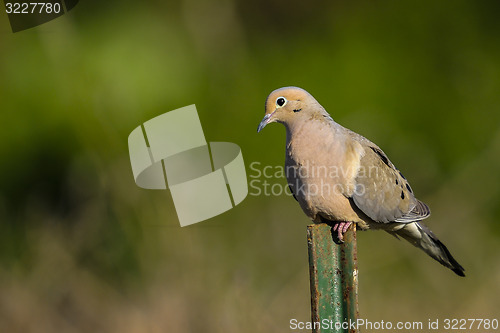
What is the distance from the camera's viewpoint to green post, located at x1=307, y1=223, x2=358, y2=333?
2.12 meters

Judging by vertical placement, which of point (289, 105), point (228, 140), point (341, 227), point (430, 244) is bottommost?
point (430, 244)

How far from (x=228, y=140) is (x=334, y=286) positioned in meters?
3.44

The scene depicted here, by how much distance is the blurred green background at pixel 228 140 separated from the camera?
4348 millimetres

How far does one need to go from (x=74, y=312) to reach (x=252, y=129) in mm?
2138

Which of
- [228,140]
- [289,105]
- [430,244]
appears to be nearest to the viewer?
[289,105]

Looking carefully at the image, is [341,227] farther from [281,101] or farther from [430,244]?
[430,244]

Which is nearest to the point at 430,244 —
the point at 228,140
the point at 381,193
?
the point at 381,193

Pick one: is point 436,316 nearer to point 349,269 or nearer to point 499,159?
point 499,159

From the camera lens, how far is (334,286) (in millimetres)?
2143

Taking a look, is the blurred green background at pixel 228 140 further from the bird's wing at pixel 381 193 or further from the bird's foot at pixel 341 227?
the bird's foot at pixel 341 227

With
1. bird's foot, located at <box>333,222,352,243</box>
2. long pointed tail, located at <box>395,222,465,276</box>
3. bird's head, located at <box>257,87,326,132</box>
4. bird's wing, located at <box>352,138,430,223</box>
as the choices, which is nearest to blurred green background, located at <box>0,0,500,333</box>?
long pointed tail, located at <box>395,222,465,276</box>

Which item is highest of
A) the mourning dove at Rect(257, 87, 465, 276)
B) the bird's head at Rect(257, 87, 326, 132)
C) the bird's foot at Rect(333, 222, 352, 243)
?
the bird's head at Rect(257, 87, 326, 132)

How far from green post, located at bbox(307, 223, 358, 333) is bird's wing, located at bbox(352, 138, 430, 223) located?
832mm

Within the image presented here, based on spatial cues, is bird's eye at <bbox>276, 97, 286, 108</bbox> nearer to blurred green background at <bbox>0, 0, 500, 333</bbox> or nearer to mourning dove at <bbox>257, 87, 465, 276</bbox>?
mourning dove at <bbox>257, 87, 465, 276</bbox>
